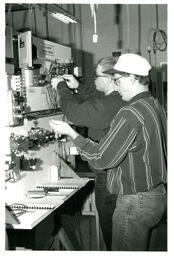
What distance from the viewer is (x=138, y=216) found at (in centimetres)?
181

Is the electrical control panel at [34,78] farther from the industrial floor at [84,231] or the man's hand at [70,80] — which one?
the industrial floor at [84,231]

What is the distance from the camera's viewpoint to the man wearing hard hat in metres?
1.72

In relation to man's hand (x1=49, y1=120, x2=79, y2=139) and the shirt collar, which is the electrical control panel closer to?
man's hand (x1=49, y1=120, x2=79, y2=139)

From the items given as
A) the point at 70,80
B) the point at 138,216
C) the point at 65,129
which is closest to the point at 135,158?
the point at 138,216

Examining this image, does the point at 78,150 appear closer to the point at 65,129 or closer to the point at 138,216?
the point at 65,129

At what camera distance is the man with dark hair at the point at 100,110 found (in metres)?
2.21

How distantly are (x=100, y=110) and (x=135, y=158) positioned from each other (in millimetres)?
547

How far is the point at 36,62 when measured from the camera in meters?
2.75

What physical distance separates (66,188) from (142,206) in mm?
1173

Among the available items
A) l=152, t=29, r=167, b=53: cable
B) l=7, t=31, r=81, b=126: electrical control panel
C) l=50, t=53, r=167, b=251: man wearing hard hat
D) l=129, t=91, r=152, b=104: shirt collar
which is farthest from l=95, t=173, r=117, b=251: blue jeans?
l=152, t=29, r=167, b=53: cable

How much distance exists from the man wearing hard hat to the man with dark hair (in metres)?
0.36

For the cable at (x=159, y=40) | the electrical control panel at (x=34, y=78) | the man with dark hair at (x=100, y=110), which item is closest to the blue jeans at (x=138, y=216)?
the man with dark hair at (x=100, y=110)
